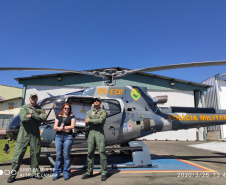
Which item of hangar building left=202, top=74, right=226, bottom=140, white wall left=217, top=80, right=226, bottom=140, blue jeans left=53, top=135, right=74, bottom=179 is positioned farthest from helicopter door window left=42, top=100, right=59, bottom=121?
white wall left=217, top=80, right=226, bottom=140

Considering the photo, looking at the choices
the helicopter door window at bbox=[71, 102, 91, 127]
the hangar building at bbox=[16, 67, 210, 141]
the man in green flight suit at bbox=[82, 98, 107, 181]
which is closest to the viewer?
the man in green flight suit at bbox=[82, 98, 107, 181]

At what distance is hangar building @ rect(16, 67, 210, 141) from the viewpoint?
17.5 metres

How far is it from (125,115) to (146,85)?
13724 millimetres

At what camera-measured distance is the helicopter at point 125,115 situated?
5090 mm

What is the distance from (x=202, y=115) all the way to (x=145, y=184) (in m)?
4.68

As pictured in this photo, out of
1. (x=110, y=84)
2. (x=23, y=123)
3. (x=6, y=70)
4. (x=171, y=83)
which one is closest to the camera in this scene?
(x=23, y=123)

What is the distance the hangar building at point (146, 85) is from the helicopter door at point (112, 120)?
12.4 meters

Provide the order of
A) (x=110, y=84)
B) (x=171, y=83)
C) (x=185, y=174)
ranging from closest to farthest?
(x=185, y=174), (x=110, y=84), (x=171, y=83)

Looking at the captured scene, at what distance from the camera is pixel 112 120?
5348mm

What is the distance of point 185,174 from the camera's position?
4.41 m

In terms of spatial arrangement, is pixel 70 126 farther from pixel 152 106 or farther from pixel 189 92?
pixel 189 92

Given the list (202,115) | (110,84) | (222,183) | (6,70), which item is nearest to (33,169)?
(6,70)

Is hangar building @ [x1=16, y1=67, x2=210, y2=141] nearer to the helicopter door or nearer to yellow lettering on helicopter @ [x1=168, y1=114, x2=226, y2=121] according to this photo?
yellow lettering on helicopter @ [x1=168, y1=114, x2=226, y2=121]

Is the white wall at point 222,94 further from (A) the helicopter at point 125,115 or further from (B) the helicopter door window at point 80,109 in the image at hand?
(B) the helicopter door window at point 80,109
